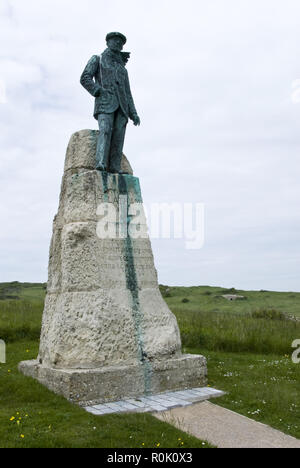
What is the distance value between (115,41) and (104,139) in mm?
1854

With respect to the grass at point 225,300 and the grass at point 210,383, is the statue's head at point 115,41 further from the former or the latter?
the grass at point 225,300

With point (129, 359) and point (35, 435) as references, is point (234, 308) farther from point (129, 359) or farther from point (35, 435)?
point (35, 435)

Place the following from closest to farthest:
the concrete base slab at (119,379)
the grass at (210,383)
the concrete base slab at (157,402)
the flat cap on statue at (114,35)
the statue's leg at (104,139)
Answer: the grass at (210,383)
the concrete base slab at (157,402)
the concrete base slab at (119,379)
the statue's leg at (104,139)
the flat cap on statue at (114,35)

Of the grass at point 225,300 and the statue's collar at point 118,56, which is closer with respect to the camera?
the statue's collar at point 118,56

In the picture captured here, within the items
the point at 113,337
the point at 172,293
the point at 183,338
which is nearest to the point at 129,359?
the point at 113,337

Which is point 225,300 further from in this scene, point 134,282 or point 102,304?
point 102,304

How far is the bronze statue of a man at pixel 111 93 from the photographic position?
7.97 meters

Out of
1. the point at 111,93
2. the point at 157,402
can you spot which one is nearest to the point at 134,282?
the point at 157,402

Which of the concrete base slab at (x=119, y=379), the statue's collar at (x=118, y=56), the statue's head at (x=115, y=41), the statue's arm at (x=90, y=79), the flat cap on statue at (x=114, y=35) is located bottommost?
the concrete base slab at (x=119, y=379)

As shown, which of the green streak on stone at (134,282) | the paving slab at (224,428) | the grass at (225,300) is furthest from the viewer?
the grass at (225,300)

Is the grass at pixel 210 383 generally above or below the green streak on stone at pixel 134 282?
below

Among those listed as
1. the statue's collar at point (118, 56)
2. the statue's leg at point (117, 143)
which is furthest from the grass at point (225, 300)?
the statue's collar at point (118, 56)

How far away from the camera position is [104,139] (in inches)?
309

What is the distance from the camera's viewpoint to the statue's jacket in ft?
26.2
